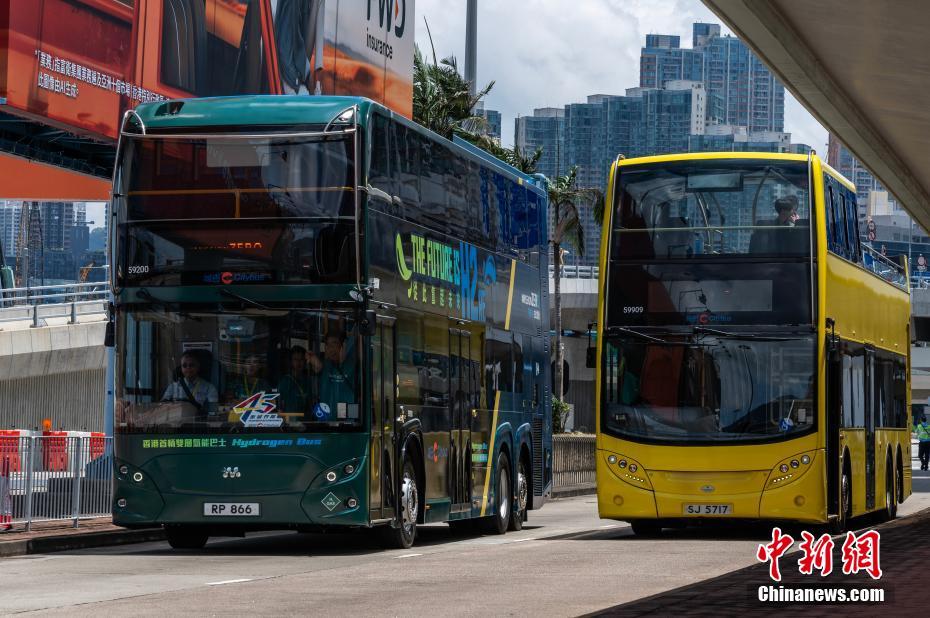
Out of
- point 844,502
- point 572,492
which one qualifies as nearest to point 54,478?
point 844,502

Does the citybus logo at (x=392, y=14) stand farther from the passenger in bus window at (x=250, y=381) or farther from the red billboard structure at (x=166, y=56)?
the passenger in bus window at (x=250, y=381)

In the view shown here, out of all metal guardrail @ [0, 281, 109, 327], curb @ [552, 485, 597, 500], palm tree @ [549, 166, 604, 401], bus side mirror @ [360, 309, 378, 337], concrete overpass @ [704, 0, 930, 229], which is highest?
palm tree @ [549, 166, 604, 401]

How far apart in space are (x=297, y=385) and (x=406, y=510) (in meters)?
2.28

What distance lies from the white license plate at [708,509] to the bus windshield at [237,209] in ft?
18.1

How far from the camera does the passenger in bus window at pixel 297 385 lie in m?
17.3

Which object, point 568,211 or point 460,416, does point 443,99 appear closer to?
point 568,211

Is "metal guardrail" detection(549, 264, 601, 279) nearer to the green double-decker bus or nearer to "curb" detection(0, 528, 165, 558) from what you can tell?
"curb" detection(0, 528, 165, 558)

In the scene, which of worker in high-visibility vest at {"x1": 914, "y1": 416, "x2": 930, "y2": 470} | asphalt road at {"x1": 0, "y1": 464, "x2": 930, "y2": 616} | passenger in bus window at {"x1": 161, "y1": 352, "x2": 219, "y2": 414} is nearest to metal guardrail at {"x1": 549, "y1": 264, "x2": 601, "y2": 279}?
worker in high-visibility vest at {"x1": 914, "y1": 416, "x2": 930, "y2": 470}

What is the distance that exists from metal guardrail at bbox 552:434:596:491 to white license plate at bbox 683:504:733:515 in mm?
18020

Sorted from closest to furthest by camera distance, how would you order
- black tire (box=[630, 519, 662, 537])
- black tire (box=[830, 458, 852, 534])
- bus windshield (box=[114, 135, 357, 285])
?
bus windshield (box=[114, 135, 357, 285])
black tire (box=[830, 458, 852, 534])
black tire (box=[630, 519, 662, 537])

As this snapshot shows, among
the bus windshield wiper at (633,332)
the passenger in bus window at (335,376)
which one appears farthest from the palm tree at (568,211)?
the passenger in bus window at (335,376)

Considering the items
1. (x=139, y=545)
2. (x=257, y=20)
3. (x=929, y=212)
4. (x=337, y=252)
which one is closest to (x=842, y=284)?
(x=337, y=252)

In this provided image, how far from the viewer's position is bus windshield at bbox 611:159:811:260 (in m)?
20.2

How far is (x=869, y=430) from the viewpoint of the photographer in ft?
79.1
